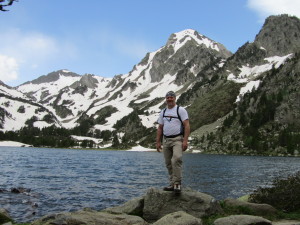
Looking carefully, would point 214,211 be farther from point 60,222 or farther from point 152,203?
point 60,222

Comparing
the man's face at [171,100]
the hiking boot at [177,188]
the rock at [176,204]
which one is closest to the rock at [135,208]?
the rock at [176,204]

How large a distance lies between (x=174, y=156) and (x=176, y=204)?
3327 millimetres

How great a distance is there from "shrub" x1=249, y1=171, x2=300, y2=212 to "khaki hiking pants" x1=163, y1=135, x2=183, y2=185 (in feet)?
25.0

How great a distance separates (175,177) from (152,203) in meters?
2.59

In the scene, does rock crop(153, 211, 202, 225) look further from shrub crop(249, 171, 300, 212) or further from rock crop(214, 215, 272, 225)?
shrub crop(249, 171, 300, 212)

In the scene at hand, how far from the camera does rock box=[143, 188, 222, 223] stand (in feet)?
58.3

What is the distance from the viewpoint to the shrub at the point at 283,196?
19453mm

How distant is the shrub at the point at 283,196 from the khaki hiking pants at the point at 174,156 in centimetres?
761

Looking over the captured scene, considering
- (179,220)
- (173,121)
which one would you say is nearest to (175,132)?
(173,121)

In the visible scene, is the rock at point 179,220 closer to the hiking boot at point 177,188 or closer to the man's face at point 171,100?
the hiking boot at point 177,188

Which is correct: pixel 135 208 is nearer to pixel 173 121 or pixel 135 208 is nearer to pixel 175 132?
pixel 175 132

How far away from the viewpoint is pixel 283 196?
20.2 m

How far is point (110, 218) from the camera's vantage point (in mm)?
15594

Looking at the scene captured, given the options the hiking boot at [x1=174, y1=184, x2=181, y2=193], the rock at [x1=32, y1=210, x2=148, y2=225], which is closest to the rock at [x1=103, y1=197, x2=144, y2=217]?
the rock at [x1=32, y1=210, x2=148, y2=225]
